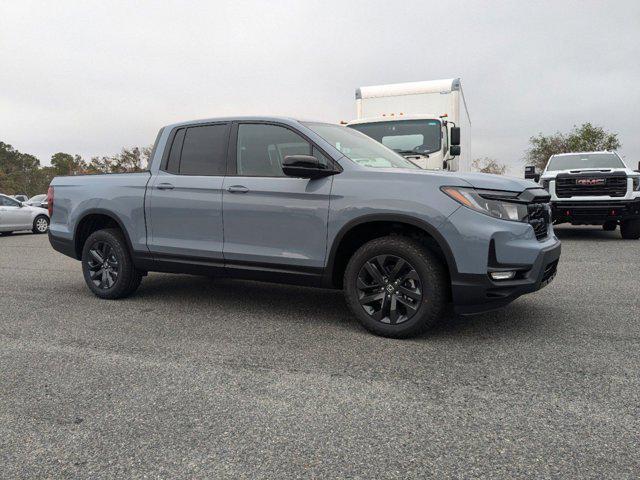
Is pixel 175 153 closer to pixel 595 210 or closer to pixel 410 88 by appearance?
pixel 410 88

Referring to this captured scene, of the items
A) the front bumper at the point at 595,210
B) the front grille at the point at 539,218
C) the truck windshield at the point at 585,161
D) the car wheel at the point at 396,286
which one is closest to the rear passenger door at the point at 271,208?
the car wheel at the point at 396,286

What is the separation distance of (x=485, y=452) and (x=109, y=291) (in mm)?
4391

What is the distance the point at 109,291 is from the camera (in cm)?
555

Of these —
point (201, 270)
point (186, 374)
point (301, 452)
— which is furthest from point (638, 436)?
point (201, 270)

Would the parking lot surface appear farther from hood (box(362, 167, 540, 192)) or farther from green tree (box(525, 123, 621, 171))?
green tree (box(525, 123, 621, 171))

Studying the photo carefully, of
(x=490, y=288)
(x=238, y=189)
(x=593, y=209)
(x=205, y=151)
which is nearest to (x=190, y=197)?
(x=205, y=151)

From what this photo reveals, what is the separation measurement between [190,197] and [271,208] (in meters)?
0.95

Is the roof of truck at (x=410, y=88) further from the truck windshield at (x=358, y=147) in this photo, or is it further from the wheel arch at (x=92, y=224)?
the wheel arch at (x=92, y=224)

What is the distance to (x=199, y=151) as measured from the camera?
5059 millimetres

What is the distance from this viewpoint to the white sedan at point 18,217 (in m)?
15.5

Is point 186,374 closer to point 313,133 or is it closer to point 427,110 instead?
point 313,133

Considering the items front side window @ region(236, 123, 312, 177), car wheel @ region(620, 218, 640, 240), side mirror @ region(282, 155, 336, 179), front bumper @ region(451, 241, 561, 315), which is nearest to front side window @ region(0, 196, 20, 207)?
front side window @ region(236, 123, 312, 177)

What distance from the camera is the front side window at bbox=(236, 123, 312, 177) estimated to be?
4.55m

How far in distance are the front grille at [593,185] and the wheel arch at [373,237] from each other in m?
7.87
